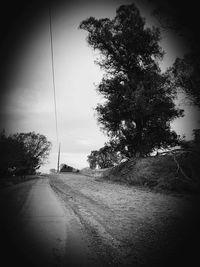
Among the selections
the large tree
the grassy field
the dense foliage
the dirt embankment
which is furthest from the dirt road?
the dense foliage

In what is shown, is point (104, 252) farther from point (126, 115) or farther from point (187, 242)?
point (126, 115)

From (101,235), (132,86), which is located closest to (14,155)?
(132,86)

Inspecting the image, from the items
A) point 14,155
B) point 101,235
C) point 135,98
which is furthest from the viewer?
point 14,155

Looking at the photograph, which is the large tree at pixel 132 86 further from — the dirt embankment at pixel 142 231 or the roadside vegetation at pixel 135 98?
the dirt embankment at pixel 142 231

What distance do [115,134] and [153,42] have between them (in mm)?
9471

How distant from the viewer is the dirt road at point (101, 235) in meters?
3.34

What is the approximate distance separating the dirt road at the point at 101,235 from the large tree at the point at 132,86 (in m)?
9.67

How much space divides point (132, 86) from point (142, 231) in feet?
44.8

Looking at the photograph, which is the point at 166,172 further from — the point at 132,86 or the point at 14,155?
the point at 14,155

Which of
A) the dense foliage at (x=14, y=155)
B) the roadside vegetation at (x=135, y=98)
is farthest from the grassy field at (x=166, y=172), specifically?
the dense foliage at (x=14, y=155)

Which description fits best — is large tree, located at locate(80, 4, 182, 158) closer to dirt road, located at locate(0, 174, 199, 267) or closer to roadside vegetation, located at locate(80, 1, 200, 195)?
roadside vegetation, located at locate(80, 1, 200, 195)

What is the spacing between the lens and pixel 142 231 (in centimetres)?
453

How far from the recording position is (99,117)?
1767 centimetres

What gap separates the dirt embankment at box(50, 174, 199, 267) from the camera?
3.39 m
